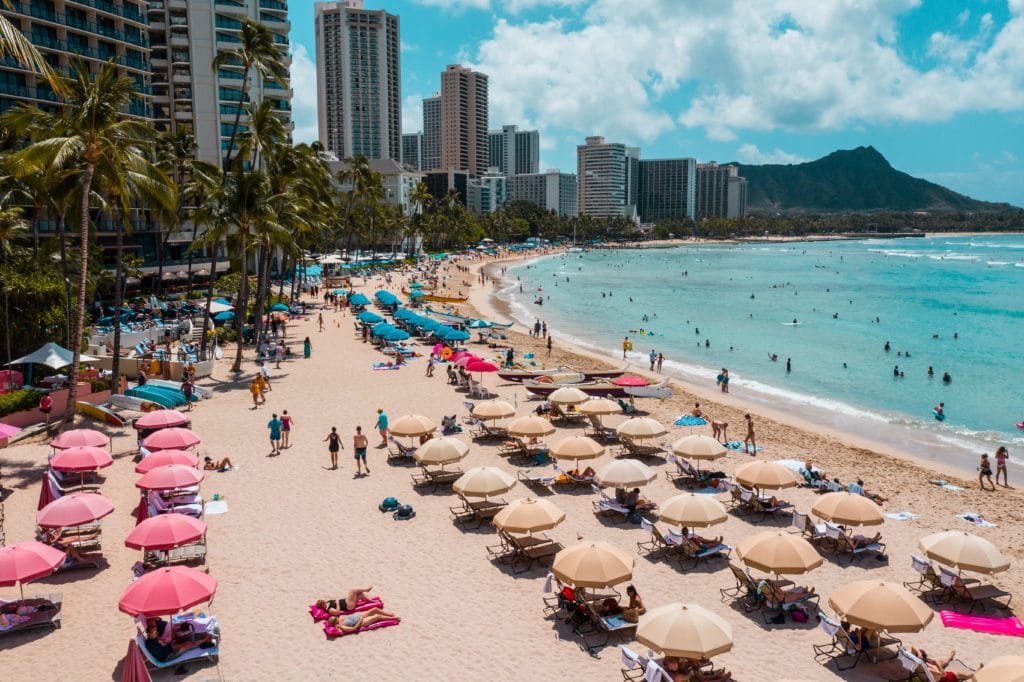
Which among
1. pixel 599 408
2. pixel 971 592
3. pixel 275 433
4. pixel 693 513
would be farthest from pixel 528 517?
pixel 275 433

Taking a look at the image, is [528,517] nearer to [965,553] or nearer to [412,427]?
[412,427]

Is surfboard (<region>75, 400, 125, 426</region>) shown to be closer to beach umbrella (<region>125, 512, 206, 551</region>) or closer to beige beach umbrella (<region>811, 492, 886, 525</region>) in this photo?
beach umbrella (<region>125, 512, 206, 551</region>)

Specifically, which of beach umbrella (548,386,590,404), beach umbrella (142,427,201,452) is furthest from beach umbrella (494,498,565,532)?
beach umbrella (548,386,590,404)

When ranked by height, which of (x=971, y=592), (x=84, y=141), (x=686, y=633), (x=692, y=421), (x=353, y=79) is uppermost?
(x=353, y=79)

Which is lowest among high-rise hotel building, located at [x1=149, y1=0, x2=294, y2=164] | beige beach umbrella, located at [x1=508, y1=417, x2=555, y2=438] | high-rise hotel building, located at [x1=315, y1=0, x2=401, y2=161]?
beige beach umbrella, located at [x1=508, y1=417, x2=555, y2=438]

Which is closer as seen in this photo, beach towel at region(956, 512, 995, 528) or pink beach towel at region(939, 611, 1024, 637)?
pink beach towel at region(939, 611, 1024, 637)

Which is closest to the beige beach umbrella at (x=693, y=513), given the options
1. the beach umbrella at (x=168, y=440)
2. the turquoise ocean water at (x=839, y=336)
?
the beach umbrella at (x=168, y=440)
